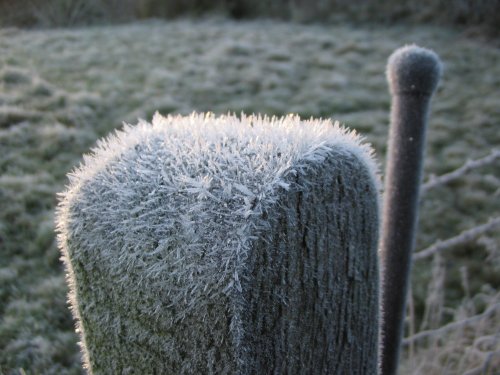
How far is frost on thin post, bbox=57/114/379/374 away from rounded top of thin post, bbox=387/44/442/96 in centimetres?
41

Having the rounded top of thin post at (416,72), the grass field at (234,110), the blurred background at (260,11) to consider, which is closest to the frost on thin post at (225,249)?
the rounded top of thin post at (416,72)

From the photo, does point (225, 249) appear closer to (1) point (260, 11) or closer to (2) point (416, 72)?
(2) point (416, 72)

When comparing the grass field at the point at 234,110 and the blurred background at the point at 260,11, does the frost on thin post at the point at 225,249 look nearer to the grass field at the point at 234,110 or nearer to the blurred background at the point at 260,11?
the grass field at the point at 234,110

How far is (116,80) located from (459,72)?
512 centimetres

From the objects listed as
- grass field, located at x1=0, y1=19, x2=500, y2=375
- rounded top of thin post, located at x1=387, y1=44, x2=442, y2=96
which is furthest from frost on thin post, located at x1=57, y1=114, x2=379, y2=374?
grass field, located at x1=0, y1=19, x2=500, y2=375

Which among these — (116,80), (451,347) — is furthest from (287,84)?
(451,347)

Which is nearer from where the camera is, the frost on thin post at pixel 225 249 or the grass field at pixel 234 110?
the frost on thin post at pixel 225 249

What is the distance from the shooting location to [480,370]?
2301 mm

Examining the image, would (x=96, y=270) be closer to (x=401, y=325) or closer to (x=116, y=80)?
(x=401, y=325)

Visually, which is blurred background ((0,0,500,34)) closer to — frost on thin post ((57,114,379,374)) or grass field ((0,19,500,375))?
grass field ((0,19,500,375))

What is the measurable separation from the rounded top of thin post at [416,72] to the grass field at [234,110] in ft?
3.81

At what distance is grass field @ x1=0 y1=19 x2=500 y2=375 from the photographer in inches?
110

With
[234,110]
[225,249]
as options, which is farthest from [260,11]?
[225,249]

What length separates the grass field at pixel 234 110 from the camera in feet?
9.14
